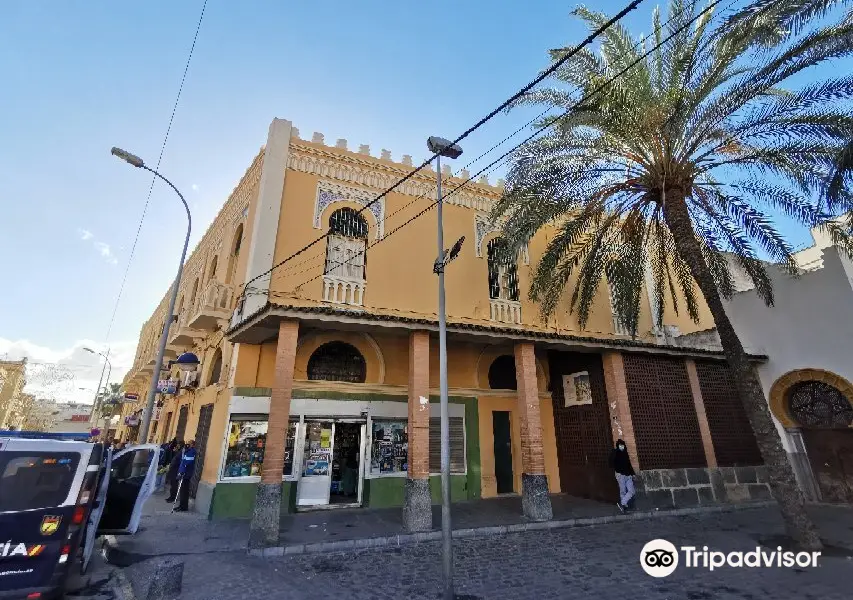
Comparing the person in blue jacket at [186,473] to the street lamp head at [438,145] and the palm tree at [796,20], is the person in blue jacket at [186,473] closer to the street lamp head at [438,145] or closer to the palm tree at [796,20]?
the street lamp head at [438,145]

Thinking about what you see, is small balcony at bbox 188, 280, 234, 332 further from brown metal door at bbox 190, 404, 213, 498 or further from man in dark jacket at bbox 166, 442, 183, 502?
man in dark jacket at bbox 166, 442, 183, 502

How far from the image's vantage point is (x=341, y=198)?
12.4 meters

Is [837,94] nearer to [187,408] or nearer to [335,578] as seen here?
[335,578]

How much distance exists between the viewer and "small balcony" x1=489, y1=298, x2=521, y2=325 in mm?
13133

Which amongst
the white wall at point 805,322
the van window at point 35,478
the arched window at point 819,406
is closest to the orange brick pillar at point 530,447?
the white wall at point 805,322

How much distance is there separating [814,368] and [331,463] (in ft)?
43.3

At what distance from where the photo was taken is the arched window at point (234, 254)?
43.2 feet

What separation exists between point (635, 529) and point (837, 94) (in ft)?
29.6

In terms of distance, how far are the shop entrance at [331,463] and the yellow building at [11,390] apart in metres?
45.5

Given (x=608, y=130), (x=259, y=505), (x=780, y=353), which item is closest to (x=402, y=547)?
(x=259, y=505)

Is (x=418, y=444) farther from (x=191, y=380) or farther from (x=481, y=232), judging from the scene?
(x=191, y=380)

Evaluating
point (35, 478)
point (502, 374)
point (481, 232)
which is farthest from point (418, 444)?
point (481, 232)

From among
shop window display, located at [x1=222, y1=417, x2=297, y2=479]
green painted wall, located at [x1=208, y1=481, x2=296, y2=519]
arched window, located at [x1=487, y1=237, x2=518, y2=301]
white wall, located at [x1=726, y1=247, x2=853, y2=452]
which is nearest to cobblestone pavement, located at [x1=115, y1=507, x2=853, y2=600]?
green painted wall, located at [x1=208, y1=481, x2=296, y2=519]

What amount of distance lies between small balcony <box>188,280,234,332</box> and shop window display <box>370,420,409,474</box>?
5.08 meters
